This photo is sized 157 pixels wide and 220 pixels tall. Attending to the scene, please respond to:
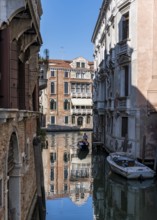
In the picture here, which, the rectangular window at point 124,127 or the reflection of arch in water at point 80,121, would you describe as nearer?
the rectangular window at point 124,127

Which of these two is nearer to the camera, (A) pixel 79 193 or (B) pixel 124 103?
(A) pixel 79 193

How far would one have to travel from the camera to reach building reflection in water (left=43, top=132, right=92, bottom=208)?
440 inches

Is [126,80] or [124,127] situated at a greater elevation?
[126,80]

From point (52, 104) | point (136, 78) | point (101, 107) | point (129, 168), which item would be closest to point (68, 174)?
point (129, 168)

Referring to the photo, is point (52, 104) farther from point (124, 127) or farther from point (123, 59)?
point (123, 59)

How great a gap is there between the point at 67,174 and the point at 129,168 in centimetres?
337

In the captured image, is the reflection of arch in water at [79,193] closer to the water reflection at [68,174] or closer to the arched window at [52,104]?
the water reflection at [68,174]

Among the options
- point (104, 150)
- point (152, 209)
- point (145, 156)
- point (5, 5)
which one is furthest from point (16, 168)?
point (104, 150)

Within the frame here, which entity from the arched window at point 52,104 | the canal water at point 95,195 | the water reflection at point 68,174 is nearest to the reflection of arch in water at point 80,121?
the arched window at point 52,104

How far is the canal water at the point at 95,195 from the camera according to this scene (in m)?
9.18

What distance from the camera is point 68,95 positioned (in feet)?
131

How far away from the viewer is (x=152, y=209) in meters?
9.33

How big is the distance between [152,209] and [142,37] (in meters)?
7.85

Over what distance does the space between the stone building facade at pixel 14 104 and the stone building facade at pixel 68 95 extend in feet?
98.8
